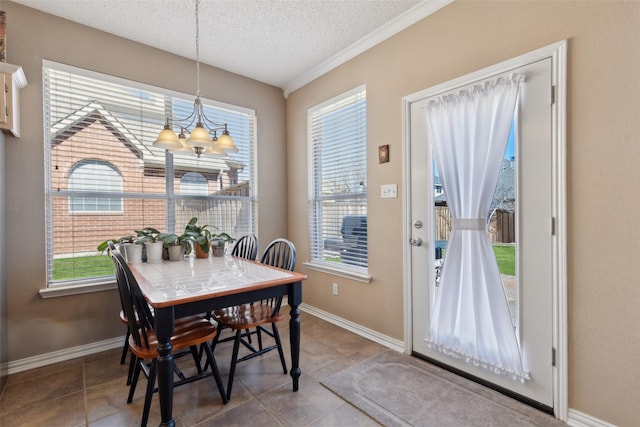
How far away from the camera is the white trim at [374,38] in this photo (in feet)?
7.49

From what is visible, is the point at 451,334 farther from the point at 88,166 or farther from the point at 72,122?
the point at 72,122

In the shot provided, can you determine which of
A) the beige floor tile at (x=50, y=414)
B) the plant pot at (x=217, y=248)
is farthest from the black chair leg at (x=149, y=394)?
the plant pot at (x=217, y=248)

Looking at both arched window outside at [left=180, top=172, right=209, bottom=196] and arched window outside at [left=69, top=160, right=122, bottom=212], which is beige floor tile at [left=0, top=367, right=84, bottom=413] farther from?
arched window outside at [left=180, top=172, right=209, bottom=196]

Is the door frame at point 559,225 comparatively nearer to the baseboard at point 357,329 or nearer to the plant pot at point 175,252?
the baseboard at point 357,329

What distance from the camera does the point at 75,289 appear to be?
2.48 meters

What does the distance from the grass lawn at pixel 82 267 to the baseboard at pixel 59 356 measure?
58cm

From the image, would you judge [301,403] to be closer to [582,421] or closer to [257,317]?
[257,317]

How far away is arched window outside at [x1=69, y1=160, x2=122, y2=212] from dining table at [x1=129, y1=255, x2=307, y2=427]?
77cm

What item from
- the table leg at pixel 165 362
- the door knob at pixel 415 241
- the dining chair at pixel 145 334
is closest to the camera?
the table leg at pixel 165 362

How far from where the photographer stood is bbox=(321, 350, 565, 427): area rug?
1.69 metres

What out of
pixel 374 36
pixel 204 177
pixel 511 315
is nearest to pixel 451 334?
pixel 511 315

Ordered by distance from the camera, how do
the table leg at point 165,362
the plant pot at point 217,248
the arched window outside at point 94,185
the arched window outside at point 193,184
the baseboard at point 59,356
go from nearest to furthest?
the table leg at point 165,362, the baseboard at point 59,356, the arched window outside at point 94,185, the plant pot at point 217,248, the arched window outside at point 193,184

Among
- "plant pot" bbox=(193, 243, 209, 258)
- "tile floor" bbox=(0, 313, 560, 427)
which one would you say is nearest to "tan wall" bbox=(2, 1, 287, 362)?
"tile floor" bbox=(0, 313, 560, 427)

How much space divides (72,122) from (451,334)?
348 cm
